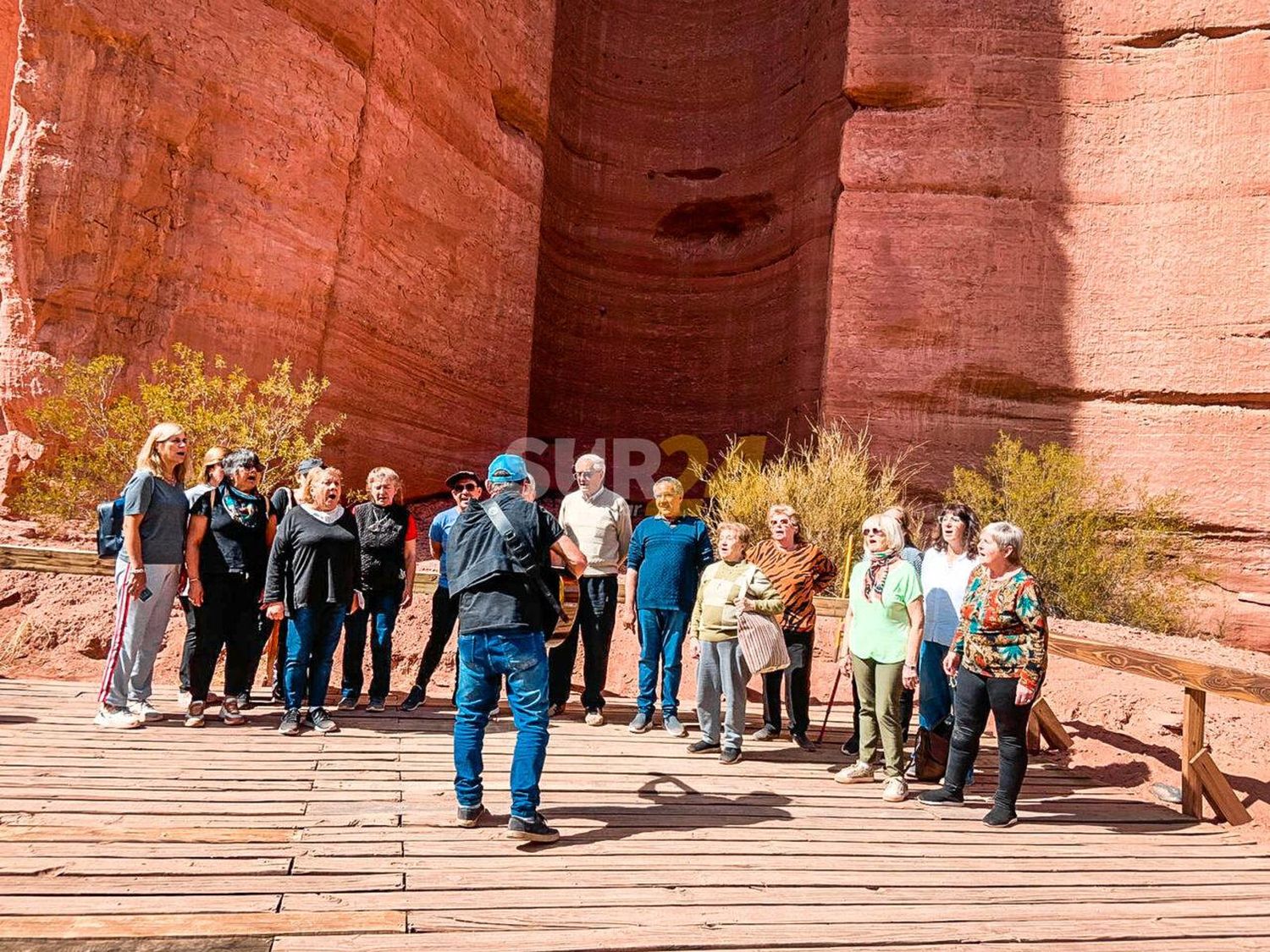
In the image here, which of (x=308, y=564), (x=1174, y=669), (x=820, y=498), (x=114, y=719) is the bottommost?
(x=114, y=719)

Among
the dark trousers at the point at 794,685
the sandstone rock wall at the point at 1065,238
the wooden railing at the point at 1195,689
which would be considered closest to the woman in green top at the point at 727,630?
the dark trousers at the point at 794,685

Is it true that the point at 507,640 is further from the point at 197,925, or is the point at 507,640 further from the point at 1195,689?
the point at 1195,689

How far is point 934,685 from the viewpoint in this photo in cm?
540

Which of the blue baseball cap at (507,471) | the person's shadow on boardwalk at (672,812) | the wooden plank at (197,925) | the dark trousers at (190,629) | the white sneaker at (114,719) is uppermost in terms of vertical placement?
the blue baseball cap at (507,471)

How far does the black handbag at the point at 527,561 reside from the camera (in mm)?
3928

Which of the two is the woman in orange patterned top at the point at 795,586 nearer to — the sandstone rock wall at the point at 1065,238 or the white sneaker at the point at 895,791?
the white sneaker at the point at 895,791

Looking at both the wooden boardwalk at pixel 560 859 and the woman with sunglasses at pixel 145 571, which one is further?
the woman with sunglasses at pixel 145 571

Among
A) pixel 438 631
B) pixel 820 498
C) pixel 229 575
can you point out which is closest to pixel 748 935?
pixel 438 631

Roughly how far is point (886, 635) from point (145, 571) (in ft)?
13.8

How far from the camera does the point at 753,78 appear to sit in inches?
757

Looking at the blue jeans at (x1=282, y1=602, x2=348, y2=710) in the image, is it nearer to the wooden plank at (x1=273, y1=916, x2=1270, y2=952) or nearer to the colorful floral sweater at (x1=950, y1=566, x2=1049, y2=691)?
the wooden plank at (x1=273, y1=916, x2=1270, y2=952)

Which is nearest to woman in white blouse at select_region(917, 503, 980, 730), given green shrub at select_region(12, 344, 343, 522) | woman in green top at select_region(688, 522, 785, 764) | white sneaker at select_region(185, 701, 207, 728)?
woman in green top at select_region(688, 522, 785, 764)

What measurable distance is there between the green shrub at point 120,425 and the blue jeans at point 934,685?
6778 mm

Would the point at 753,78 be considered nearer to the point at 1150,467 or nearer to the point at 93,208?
the point at 1150,467
